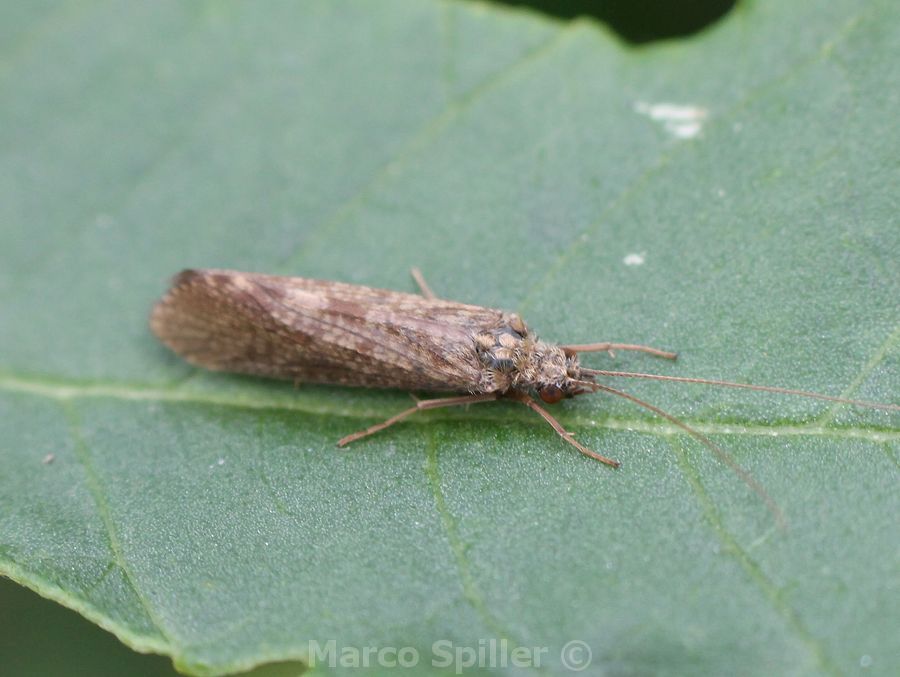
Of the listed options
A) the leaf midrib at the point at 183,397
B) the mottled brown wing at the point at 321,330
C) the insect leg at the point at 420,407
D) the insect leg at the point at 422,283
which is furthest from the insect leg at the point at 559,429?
the insect leg at the point at 422,283

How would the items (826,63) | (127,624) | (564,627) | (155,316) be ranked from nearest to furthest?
(564,627)
(127,624)
(826,63)
(155,316)

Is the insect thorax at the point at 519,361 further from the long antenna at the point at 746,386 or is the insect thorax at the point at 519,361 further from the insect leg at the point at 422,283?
the insect leg at the point at 422,283

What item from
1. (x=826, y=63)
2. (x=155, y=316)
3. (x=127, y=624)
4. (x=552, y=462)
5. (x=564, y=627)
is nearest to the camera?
(x=564, y=627)

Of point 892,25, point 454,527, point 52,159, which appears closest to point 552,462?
point 454,527

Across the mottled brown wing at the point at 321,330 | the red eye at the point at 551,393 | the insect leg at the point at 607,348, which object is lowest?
the red eye at the point at 551,393

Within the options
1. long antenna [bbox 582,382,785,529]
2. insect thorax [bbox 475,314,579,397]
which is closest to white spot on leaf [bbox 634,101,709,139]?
insect thorax [bbox 475,314,579,397]

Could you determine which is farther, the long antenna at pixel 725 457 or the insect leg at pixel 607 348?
the insect leg at pixel 607 348

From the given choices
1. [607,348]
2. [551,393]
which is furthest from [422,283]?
[607,348]

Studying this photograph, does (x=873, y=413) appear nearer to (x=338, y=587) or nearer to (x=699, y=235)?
(x=699, y=235)
